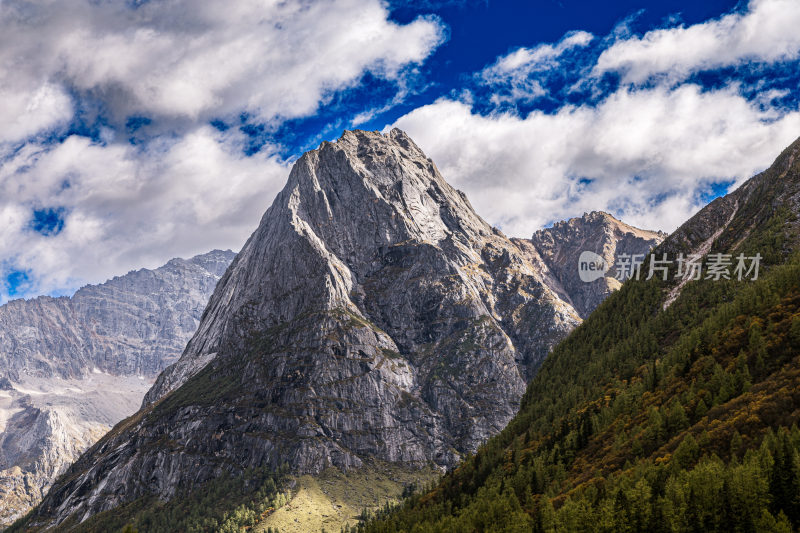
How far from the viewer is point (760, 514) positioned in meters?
86.1

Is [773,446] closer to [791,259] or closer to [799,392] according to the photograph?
[799,392]

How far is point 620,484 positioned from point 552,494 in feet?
124

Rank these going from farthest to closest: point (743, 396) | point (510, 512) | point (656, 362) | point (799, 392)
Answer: point (656, 362)
point (510, 512)
point (743, 396)
point (799, 392)

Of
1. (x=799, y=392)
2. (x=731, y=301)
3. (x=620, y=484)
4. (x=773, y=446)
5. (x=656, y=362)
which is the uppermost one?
(x=731, y=301)

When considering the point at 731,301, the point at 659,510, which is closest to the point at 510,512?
the point at 659,510

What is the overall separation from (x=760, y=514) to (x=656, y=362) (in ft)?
315

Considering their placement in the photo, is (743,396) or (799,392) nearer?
(799,392)

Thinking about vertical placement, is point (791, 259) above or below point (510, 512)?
above

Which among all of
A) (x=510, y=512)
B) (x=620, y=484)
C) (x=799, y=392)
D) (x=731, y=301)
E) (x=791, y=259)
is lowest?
(x=510, y=512)

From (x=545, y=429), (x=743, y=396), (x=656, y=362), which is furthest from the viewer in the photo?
(x=545, y=429)

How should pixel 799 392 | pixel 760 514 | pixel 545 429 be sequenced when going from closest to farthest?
pixel 760 514, pixel 799 392, pixel 545 429

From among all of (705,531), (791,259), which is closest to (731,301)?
(791,259)

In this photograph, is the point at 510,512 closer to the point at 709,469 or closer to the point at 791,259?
the point at 709,469

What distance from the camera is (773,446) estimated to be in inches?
3671
